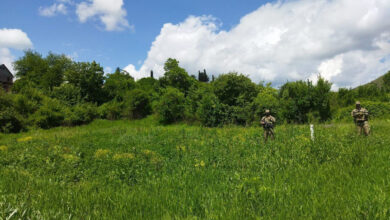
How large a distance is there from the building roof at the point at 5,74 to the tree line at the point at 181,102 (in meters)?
38.1

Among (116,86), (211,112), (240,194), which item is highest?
(116,86)

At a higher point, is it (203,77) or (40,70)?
(203,77)

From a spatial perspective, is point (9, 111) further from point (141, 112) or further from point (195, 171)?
point (195, 171)

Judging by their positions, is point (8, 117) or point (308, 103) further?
point (308, 103)

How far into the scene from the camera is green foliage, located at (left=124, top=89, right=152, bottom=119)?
33594 mm

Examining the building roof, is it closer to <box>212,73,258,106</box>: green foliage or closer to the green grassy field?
<box>212,73,258,106</box>: green foliage

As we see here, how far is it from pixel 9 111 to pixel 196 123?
69.9 ft

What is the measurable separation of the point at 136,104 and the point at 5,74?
2130 inches

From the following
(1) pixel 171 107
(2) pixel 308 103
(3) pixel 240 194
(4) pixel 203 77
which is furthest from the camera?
(4) pixel 203 77

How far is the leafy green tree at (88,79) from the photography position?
119 ft

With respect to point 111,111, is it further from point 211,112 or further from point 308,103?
point 308,103

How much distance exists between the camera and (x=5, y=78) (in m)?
59.8

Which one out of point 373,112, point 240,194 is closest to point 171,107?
point 373,112

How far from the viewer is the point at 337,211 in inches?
102
